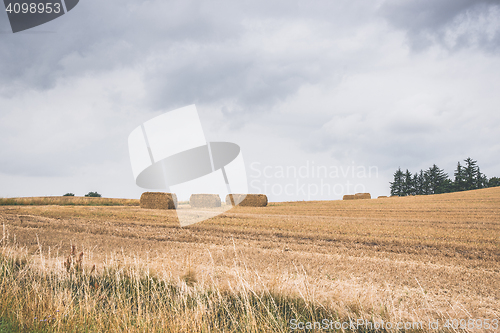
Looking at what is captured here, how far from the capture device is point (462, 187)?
7300 centimetres

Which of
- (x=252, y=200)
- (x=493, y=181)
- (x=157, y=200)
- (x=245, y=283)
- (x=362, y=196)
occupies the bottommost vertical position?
(x=245, y=283)

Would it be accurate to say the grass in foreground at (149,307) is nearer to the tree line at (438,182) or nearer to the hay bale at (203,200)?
the hay bale at (203,200)

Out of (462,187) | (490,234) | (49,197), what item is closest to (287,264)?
(490,234)

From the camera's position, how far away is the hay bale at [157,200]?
2194cm

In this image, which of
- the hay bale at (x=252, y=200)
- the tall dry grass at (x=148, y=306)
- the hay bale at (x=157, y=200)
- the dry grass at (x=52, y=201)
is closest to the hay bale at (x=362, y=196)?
the hay bale at (x=252, y=200)

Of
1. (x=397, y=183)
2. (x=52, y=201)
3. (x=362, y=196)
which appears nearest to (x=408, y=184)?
(x=397, y=183)

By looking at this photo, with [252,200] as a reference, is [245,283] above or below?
below

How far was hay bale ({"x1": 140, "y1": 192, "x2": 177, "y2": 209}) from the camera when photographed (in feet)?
72.0

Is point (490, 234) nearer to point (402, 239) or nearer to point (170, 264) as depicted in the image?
point (402, 239)

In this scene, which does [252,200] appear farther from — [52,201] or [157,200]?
[52,201]

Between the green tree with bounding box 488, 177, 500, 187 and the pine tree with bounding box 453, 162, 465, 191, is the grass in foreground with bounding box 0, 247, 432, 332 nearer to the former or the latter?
the pine tree with bounding box 453, 162, 465, 191

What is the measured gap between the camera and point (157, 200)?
2219 centimetres

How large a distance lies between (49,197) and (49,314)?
29.5 meters

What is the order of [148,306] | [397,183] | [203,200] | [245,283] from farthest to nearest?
1. [397,183]
2. [203,200]
3. [148,306]
4. [245,283]
